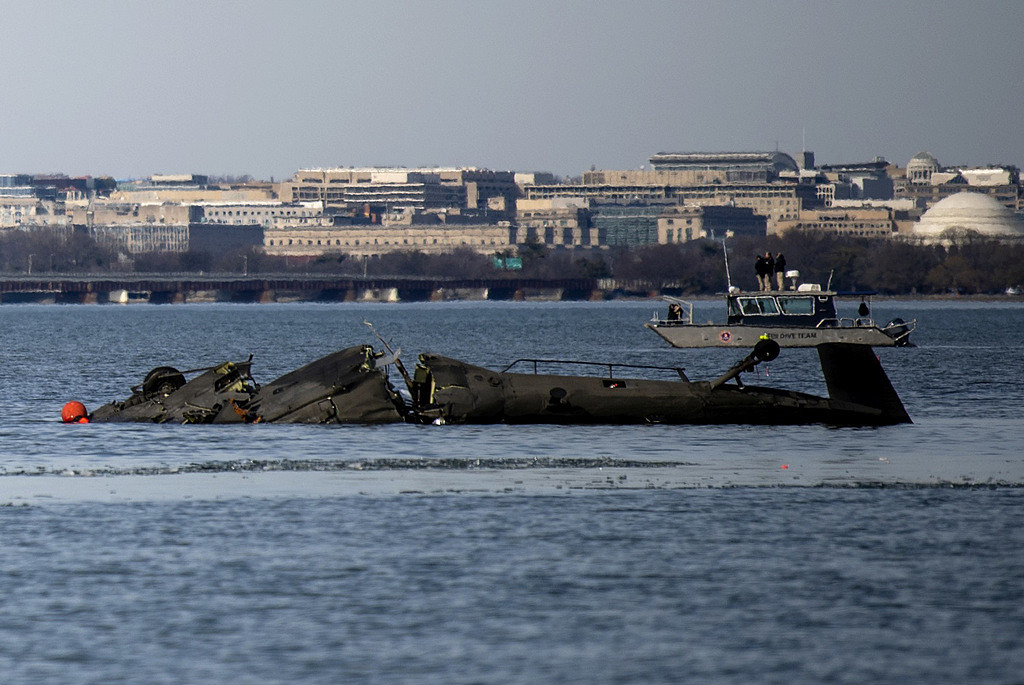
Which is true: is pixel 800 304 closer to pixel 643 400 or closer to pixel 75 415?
pixel 643 400

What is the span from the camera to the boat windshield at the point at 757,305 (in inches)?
3868

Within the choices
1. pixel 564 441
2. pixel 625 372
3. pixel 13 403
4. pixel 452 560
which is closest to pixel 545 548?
pixel 452 560

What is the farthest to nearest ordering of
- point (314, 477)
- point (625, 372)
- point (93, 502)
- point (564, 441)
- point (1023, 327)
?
point (1023, 327) < point (625, 372) < point (564, 441) < point (314, 477) < point (93, 502)

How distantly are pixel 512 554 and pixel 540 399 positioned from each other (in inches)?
719

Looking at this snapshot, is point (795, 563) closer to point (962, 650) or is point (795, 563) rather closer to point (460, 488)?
point (962, 650)

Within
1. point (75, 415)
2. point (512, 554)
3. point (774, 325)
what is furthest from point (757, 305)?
point (512, 554)

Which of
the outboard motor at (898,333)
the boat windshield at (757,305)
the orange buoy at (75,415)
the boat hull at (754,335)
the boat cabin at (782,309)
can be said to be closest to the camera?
the orange buoy at (75,415)

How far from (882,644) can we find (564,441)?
21923 millimetres

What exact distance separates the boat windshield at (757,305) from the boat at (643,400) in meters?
52.6

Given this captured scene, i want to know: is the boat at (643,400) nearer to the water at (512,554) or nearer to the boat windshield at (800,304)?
the water at (512,554)

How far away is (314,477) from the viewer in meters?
35.3

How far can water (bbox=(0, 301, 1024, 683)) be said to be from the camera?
804 inches

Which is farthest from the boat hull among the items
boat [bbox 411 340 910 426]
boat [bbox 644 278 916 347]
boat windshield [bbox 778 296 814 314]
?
boat [bbox 411 340 910 426]

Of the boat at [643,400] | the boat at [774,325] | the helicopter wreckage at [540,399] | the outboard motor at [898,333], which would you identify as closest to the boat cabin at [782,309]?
the boat at [774,325]
